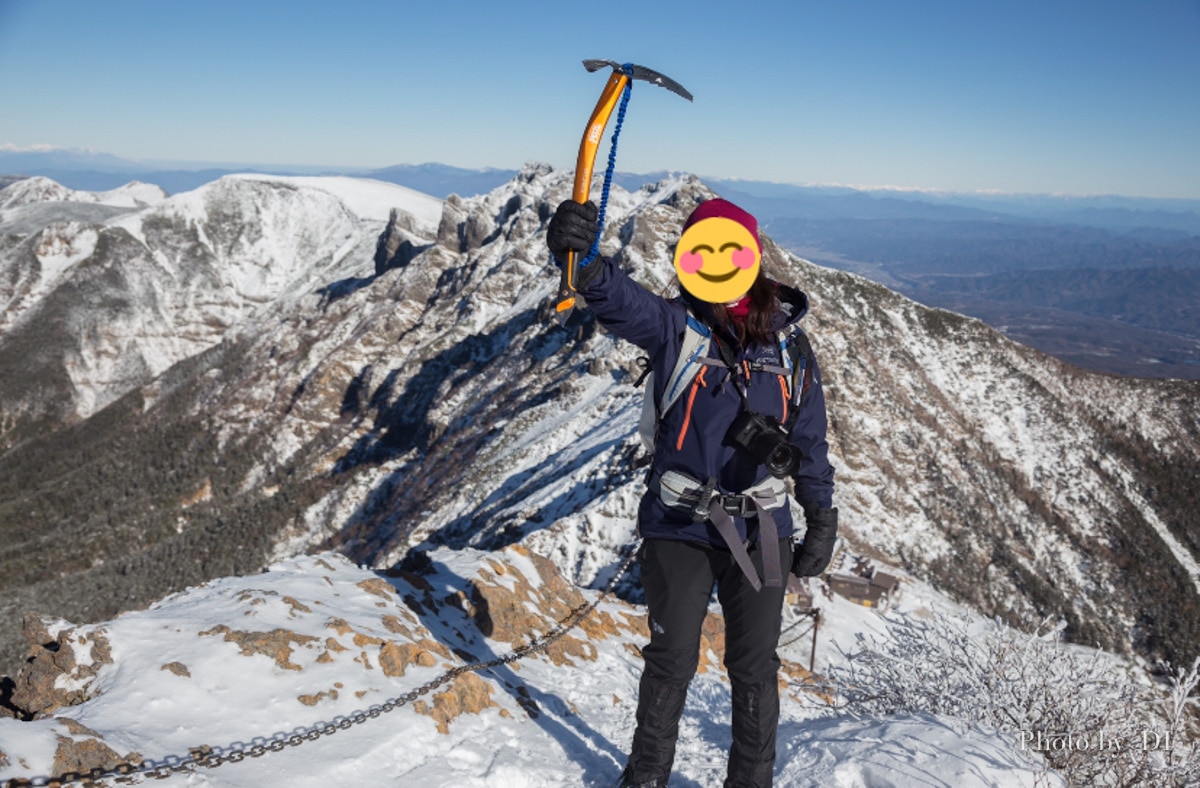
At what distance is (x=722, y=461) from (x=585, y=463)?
143ft

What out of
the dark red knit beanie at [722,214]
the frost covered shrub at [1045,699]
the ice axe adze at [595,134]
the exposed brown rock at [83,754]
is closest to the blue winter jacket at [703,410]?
the ice axe adze at [595,134]

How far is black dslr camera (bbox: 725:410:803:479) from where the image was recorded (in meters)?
5.00

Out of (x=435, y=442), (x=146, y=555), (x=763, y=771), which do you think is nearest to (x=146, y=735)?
(x=763, y=771)

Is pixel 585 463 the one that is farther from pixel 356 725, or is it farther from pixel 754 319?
pixel 754 319

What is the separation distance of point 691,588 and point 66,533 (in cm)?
20127

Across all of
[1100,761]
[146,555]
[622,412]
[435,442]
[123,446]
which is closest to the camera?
[1100,761]

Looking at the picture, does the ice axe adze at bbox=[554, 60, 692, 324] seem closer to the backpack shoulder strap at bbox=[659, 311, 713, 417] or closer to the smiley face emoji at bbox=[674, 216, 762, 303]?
the smiley face emoji at bbox=[674, 216, 762, 303]

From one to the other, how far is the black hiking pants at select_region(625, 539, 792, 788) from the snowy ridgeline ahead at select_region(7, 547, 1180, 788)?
844 mm

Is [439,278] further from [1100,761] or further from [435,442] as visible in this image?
[1100,761]

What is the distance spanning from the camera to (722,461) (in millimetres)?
5293

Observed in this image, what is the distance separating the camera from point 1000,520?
220 ft

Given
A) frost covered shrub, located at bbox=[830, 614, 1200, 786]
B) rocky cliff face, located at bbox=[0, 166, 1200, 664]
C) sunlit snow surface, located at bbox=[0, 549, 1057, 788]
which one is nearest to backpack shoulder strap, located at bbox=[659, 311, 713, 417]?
sunlit snow surface, located at bbox=[0, 549, 1057, 788]

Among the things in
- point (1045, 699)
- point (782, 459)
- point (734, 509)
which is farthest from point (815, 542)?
point (1045, 699)

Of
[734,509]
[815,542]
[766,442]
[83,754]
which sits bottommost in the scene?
[83,754]
